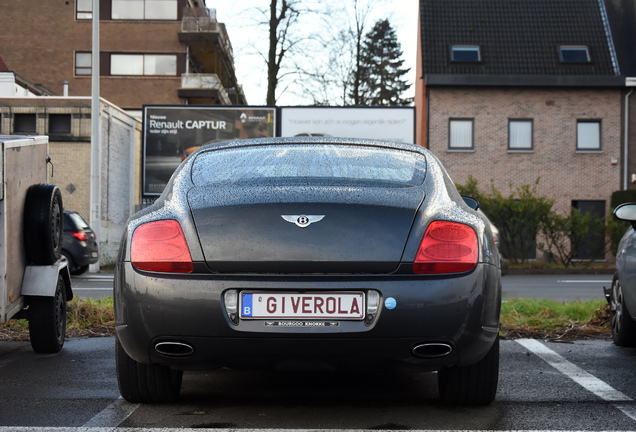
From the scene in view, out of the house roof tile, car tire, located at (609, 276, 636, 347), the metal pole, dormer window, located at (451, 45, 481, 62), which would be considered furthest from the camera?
dormer window, located at (451, 45, 481, 62)

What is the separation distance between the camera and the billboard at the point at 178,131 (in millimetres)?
28594

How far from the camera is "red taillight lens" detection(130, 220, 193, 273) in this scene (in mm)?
3795

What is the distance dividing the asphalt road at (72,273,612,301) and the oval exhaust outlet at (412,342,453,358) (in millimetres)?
8474

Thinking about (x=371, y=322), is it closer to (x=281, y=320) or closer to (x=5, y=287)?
(x=281, y=320)

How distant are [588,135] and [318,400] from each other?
1206 inches

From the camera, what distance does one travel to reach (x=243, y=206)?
3.87 m

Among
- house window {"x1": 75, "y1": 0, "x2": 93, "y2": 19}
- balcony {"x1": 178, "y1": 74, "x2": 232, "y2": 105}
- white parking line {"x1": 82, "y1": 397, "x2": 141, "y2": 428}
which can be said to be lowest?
→ white parking line {"x1": 82, "y1": 397, "x2": 141, "y2": 428}

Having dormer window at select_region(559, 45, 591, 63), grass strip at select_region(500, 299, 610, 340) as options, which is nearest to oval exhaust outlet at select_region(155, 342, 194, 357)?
grass strip at select_region(500, 299, 610, 340)

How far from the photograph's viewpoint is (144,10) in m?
44.2

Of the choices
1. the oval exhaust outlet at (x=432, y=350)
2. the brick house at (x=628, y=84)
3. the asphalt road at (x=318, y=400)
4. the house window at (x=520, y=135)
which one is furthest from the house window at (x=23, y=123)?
the oval exhaust outlet at (x=432, y=350)

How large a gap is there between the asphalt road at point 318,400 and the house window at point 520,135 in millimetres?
27645

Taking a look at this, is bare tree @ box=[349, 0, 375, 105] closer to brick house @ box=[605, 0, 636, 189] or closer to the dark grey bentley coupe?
brick house @ box=[605, 0, 636, 189]

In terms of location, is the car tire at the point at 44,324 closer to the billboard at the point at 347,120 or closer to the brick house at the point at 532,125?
the billboard at the point at 347,120

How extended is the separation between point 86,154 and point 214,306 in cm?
2549
